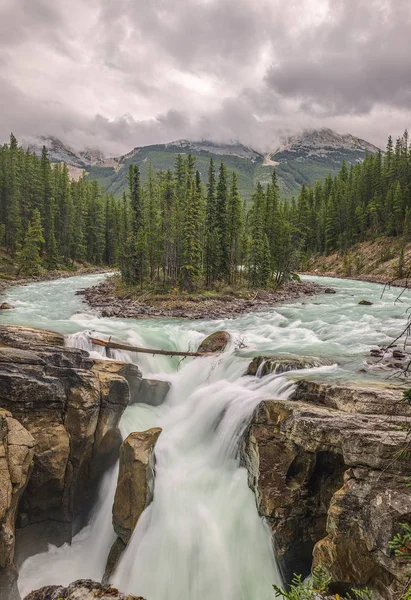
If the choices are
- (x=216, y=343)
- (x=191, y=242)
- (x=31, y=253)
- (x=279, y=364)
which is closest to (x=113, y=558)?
(x=279, y=364)

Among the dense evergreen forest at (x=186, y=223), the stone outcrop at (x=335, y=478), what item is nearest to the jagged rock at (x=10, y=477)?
the stone outcrop at (x=335, y=478)

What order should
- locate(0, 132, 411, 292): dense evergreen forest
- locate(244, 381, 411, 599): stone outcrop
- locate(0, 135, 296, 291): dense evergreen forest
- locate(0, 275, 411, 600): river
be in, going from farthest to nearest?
locate(0, 132, 411, 292): dense evergreen forest → locate(0, 135, 296, 291): dense evergreen forest → locate(0, 275, 411, 600): river → locate(244, 381, 411, 599): stone outcrop

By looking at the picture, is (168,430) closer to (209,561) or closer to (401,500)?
(209,561)

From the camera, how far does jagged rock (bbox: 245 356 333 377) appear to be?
Result: 13.6 meters

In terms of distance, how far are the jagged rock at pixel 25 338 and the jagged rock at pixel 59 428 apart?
169 cm

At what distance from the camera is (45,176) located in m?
70.6

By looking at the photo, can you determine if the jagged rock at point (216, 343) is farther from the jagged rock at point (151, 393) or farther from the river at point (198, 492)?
the jagged rock at point (151, 393)

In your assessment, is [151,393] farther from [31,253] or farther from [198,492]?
[31,253]

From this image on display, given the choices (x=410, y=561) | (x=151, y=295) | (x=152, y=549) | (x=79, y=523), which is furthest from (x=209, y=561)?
(x=151, y=295)

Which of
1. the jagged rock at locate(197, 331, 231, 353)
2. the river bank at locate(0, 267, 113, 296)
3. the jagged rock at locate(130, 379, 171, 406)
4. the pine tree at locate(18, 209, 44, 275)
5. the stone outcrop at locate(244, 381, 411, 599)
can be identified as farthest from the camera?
the pine tree at locate(18, 209, 44, 275)

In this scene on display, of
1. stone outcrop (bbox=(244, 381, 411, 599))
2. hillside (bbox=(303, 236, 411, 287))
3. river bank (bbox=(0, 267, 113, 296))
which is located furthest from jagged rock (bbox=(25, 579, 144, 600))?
hillside (bbox=(303, 236, 411, 287))

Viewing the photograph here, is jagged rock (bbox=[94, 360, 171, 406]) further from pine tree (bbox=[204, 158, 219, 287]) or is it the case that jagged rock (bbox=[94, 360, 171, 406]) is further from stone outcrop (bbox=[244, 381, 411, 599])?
pine tree (bbox=[204, 158, 219, 287])

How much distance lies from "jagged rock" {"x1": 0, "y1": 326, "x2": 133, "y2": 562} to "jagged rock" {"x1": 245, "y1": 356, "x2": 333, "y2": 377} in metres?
5.19

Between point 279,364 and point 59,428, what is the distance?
26.1ft
